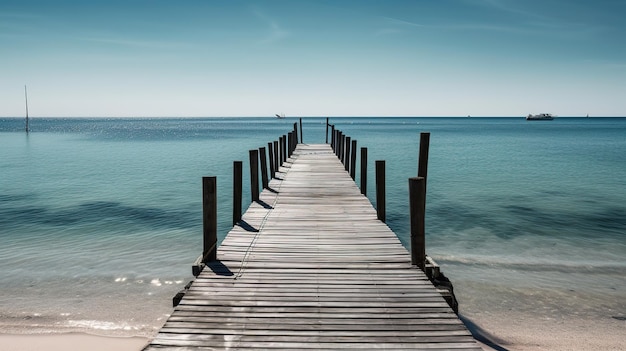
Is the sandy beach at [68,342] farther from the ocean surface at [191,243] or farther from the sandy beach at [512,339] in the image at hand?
the ocean surface at [191,243]

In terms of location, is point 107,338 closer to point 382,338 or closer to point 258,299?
point 258,299

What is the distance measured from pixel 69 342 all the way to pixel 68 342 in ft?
0.05

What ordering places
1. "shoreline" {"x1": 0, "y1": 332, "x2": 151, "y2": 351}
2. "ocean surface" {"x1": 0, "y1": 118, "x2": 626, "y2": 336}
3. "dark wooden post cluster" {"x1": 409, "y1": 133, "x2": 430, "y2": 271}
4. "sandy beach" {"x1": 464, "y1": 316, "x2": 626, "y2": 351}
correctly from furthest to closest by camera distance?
"ocean surface" {"x1": 0, "y1": 118, "x2": 626, "y2": 336} < "sandy beach" {"x1": 464, "y1": 316, "x2": 626, "y2": 351} < "shoreline" {"x1": 0, "y1": 332, "x2": 151, "y2": 351} < "dark wooden post cluster" {"x1": 409, "y1": 133, "x2": 430, "y2": 271}

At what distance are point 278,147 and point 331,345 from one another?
16305 millimetres

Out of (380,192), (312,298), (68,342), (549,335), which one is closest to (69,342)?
(68,342)

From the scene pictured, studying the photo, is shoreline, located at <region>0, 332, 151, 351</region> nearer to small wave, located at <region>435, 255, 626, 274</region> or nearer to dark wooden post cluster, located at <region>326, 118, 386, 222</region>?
dark wooden post cluster, located at <region>326, 118, 386, 222</region>

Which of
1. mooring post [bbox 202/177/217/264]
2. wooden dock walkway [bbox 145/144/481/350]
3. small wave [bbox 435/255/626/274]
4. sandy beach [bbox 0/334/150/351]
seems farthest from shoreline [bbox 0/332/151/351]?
small wave [bbox 435/255/626/274]

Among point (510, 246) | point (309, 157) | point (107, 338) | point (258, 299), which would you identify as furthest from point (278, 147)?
point (258, 299)

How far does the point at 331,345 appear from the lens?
4215mm

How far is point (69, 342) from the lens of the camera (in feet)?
23.2

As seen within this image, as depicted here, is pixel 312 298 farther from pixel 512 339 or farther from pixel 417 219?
pixel 512 339

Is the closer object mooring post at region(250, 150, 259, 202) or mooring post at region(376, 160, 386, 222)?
mooring post at region(376, 160, 386, 222)

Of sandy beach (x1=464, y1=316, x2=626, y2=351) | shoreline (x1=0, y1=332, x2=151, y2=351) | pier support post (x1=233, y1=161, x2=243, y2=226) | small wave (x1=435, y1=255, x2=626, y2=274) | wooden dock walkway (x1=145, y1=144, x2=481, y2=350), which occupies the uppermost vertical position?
pier support post (x1=233, y1=161, x2=243, y2=226)

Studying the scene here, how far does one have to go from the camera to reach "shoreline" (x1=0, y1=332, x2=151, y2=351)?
689cm
